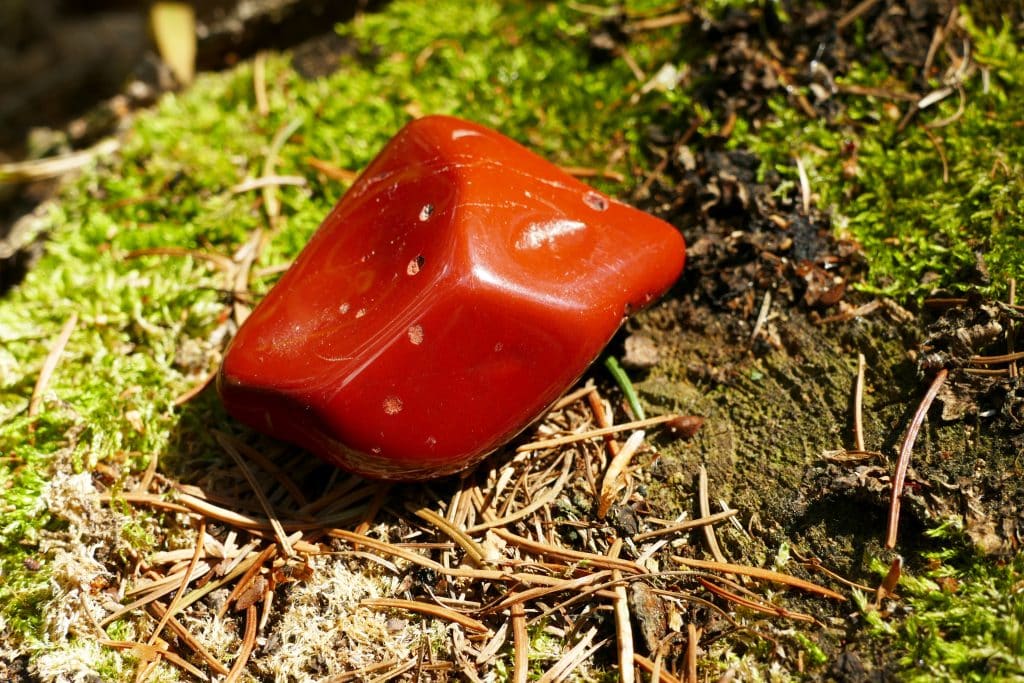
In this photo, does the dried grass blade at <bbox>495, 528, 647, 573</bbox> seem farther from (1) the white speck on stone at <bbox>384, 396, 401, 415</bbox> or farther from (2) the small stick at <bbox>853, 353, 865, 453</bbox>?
(2) the small stick at <bbox>853, 353, 865, 453</bbox>

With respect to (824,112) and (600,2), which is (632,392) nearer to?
(824,112)

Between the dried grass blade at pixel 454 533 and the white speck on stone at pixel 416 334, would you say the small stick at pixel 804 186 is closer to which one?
the white speck on stone at pixel 416 334

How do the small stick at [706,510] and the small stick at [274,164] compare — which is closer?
the small stick at [706,510]

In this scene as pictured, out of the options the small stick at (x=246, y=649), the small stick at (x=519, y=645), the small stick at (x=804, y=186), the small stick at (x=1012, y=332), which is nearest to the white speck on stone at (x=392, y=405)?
the small stick at (x=519, y=645)

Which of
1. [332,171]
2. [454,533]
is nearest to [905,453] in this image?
[454,533]

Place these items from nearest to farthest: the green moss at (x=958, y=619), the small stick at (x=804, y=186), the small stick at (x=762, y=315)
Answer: the green moss at (x=958, y=619) → the small stick at (x=762, y=315) → the small stick at (x=804, y=186)

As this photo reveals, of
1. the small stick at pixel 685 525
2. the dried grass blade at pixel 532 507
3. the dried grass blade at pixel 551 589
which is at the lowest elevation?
the dried grass blade at pixel 551 589

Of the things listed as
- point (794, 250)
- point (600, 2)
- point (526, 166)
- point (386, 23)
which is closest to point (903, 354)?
point (794, 250)
